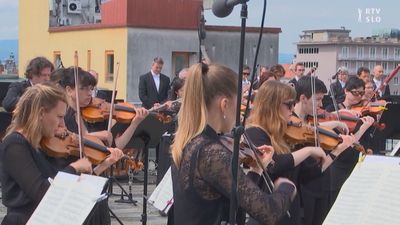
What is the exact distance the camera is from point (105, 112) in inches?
277

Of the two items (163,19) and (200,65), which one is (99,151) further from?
(163,19)

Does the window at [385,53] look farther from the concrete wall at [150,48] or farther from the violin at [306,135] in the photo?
the violin at [306,135]

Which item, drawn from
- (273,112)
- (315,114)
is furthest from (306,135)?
(273,112)

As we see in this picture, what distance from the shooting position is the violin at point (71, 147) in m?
4.27

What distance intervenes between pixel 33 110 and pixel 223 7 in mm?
1242

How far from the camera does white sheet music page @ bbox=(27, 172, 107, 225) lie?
3312mm

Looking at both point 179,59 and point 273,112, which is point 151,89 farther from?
point 179,59

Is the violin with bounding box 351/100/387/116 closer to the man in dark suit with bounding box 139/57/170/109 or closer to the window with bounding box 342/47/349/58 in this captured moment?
the man in dark suit with bounding box 139/57/170/109

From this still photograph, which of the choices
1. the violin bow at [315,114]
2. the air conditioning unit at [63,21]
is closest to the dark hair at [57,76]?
the violin bow at [315,114]

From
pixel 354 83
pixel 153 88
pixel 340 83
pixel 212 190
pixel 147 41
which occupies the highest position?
pixel 147 41

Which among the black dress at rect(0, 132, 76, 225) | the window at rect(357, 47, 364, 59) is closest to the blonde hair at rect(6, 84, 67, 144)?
the black dress at rect(0, 132, 76, 225)

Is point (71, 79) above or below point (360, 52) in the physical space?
below

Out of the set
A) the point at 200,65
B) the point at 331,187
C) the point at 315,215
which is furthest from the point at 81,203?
the point at 331,187

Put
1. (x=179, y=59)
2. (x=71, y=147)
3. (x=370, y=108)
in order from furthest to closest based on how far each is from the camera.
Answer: (x=179, y=59) → (x=370, y=108) → (x=71, y=147)
